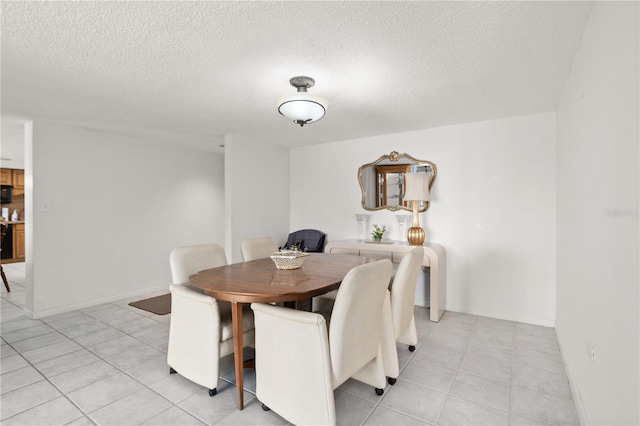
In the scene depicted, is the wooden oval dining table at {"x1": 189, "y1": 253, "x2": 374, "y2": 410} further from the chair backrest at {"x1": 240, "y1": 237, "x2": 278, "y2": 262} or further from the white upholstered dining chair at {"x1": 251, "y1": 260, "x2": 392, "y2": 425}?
the chair backrest at {"x1": 240, "y1": 237, "x2": 278, "y2": 262}

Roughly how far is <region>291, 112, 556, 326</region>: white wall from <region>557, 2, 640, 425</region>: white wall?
1239 mm

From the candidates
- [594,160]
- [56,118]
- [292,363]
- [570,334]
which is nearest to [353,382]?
[292,363]

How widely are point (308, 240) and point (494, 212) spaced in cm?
249

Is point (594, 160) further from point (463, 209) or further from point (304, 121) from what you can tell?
point (463, 209)

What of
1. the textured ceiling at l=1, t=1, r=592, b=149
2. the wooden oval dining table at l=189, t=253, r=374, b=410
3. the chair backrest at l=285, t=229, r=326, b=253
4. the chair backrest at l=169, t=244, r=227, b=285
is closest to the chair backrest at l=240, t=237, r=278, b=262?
the chair backrest at l=169, t=244, r=227, b=285

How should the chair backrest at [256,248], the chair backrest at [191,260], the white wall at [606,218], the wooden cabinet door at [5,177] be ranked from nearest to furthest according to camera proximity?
the white wall at [606,218], the chair backrest at [191,260], the chair backrest at [256,248], the wooden cabinet door at [5,177]

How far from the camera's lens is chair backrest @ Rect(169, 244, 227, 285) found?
2451mm

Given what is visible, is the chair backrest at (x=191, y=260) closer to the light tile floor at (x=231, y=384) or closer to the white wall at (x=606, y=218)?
the light tile floor at (x=231, y=384)

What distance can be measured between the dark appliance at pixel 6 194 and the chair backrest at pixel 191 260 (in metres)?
7.64

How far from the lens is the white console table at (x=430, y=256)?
337 centimetres

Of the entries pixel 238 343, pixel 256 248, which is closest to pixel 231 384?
pixel 238 343

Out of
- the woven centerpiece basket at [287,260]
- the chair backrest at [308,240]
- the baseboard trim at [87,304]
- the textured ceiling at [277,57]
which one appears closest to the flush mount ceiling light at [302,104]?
the textured ceiling at [277,57]

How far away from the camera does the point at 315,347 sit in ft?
5.14

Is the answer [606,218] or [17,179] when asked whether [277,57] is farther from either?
[17,179]
